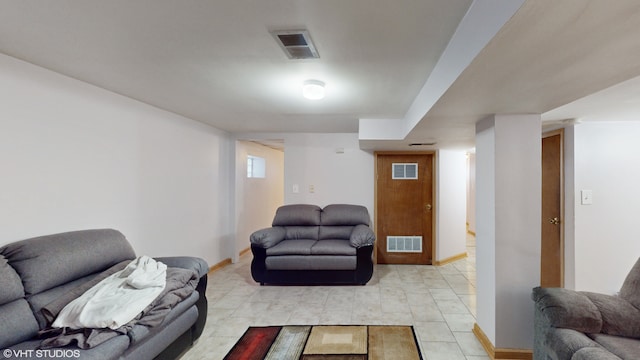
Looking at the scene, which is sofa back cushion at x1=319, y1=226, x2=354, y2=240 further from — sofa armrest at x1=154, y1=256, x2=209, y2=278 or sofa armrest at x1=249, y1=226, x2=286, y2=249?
sofa armrest at x1=154, y1=256, x2=209, y2=278

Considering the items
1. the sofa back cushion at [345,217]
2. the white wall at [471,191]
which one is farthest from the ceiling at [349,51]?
the white wall at [471,191]

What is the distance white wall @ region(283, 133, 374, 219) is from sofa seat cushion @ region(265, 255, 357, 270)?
1.25 m

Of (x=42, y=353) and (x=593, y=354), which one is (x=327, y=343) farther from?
(x=42, y=353)

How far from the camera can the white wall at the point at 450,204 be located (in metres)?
4.78

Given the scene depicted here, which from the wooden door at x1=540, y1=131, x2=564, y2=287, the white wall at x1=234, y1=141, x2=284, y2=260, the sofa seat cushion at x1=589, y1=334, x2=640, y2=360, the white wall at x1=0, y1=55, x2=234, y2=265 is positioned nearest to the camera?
the sofa seat cushion at x1=589, y1=334, x2=640, y2=360

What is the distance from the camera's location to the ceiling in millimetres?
1131

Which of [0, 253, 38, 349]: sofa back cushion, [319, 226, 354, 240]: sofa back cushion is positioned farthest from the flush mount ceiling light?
[319, 226, 354, 240]: sofa back cushion

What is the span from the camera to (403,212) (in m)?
4.86

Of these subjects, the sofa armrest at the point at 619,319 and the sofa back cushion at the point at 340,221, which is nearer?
the sofa armrest at the point at 619,319

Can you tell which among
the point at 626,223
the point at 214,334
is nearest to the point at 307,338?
the point at 214,334

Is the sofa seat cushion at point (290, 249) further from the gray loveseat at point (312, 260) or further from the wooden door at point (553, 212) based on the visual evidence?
the wooden door at point (553, 212)

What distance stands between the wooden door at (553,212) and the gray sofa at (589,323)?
148 cm

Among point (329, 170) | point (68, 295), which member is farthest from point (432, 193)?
point (68, 295)

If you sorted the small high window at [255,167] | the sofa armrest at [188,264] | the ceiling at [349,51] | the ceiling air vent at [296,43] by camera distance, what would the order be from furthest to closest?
the small high window at [255,167] < the sofa armrest at [188,264] < the ceiling air vent at [296,43] < the ceiling at [349,51]
